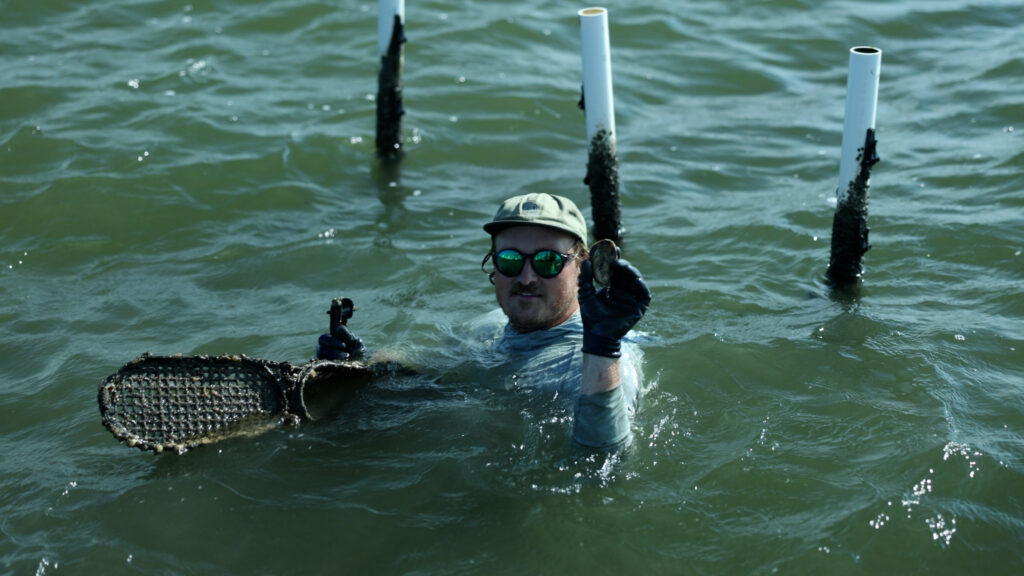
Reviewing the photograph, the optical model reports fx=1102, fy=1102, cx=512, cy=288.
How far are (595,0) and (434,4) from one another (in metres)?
2.06

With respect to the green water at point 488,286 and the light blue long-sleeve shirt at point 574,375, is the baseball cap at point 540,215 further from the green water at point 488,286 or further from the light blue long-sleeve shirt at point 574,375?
the green water at point 488,286

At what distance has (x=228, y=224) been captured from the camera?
8.53 metres

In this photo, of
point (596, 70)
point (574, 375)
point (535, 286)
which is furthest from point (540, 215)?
point (596, 70)

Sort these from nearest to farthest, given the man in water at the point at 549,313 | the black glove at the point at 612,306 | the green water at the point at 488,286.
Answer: the black glove at the point at 612,306 < the green water at the point at 488,286 < the man in water at the point at 549,313

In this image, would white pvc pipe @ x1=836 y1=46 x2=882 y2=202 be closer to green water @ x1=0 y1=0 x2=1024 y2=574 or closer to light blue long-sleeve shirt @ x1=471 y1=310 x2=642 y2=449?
green water @ x1=0 y1=0 x2=1024 y2=574

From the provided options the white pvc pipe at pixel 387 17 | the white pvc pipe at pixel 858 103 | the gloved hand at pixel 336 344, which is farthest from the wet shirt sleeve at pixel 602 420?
the white pvc pipe at pixel 387 17

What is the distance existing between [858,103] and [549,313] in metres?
2.66

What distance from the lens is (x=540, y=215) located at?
205 inches

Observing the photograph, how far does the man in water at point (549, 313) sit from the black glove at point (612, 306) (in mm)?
221

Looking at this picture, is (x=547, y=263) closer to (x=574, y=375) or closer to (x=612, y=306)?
(x=574, y=375)

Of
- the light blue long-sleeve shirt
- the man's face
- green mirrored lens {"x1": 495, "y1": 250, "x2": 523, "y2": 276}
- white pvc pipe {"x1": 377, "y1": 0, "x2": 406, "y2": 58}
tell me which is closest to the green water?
the light blue long-sleeve shirt

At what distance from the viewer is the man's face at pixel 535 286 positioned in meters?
5.27

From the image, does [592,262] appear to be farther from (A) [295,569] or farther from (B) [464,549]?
(A) [295,569]

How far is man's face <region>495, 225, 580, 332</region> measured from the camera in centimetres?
527
